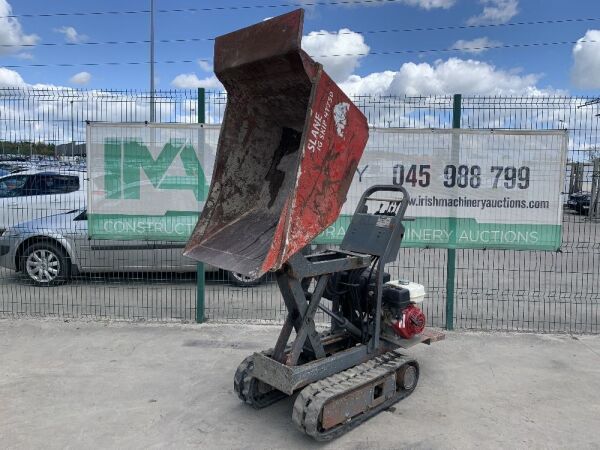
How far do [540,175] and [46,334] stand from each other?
250 inches

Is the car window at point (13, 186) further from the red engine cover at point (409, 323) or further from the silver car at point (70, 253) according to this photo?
the red engine cover at point (409, 323)

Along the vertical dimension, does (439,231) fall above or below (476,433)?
above

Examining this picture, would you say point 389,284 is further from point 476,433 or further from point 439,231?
point 439,231

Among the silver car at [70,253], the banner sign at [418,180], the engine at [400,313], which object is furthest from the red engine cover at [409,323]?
the silver car at [70,253]

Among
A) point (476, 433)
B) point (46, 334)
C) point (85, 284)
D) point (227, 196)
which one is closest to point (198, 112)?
point (227, 196)

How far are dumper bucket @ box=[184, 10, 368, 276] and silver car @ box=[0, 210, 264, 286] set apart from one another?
3.31 meters

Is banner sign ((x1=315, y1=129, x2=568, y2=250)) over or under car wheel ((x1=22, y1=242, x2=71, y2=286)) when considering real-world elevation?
over

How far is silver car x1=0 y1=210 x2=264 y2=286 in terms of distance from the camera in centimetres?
773

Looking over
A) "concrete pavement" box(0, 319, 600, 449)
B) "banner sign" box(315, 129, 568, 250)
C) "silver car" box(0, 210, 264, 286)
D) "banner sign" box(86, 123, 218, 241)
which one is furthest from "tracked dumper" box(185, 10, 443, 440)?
"silver car" box(0, 210, 264, 286)

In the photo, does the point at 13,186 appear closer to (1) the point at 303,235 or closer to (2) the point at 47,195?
(2) the point at 47,195

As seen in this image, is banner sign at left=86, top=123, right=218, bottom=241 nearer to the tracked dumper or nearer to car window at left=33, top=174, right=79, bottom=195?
car window at left=33, top=174, right=79, bottom=195

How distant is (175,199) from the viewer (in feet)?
21.8

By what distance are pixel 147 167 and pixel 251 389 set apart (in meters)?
3.48

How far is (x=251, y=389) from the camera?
4.27 metres
